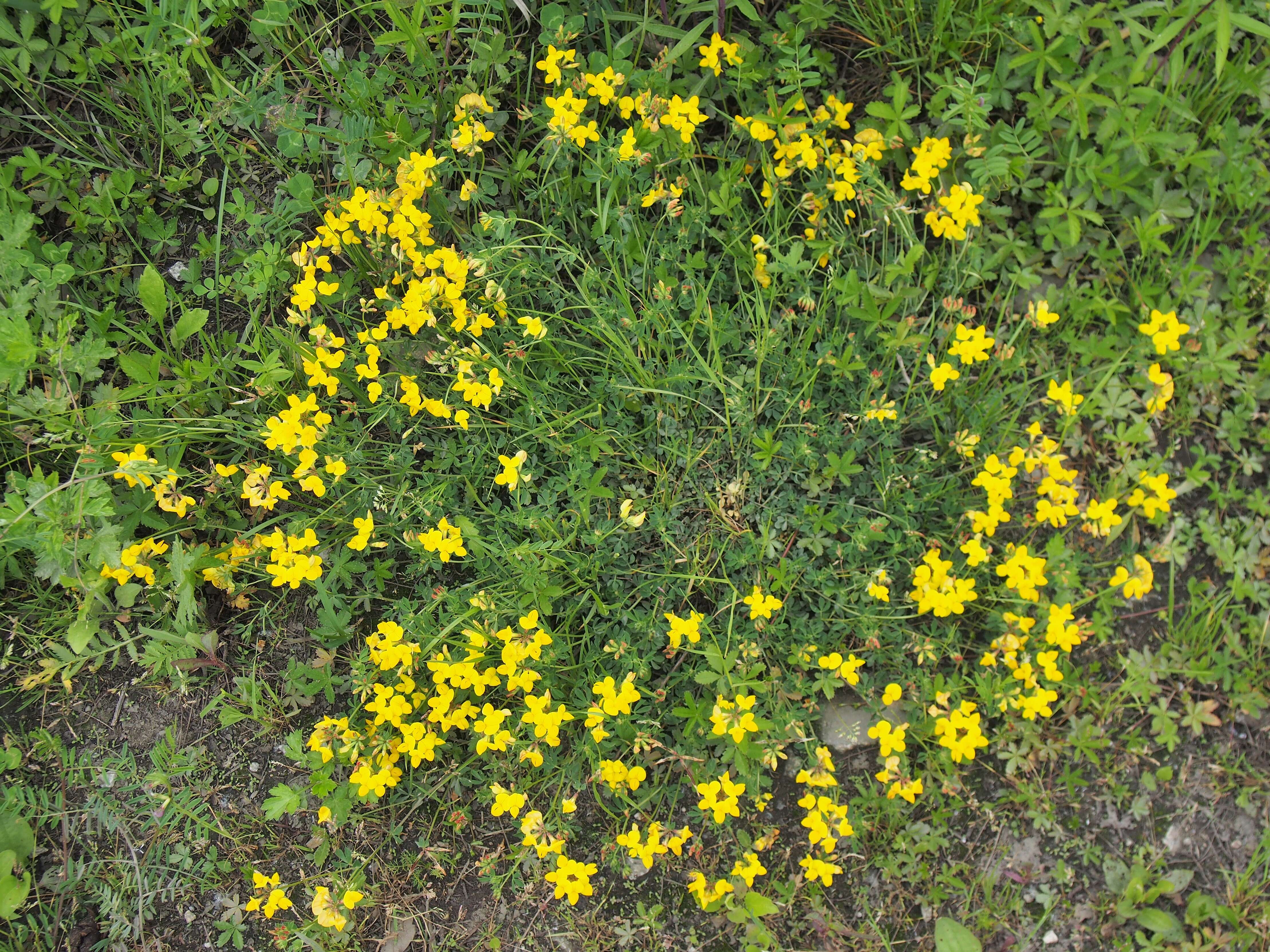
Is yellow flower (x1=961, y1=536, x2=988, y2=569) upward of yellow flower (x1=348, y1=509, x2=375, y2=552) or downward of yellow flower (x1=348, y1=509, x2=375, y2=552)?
upward

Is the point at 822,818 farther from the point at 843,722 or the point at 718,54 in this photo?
the point at 718,54

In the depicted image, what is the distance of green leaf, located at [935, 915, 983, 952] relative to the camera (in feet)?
9.49

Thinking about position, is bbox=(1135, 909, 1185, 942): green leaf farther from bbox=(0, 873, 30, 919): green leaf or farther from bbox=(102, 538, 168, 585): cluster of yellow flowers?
bbox=(0, 873, 30, 919): green leaf

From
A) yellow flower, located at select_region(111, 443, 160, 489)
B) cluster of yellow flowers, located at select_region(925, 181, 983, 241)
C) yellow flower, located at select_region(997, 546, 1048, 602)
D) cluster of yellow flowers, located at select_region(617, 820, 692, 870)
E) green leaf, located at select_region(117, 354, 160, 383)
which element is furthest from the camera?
green leaf, located at select_region(117, 354, 160, 383)

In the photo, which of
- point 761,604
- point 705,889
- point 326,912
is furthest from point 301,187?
point 705,889

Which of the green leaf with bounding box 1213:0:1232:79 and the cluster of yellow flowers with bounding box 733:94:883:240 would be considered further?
the cluster of yellow flowers with bounding box 733:94:883:240

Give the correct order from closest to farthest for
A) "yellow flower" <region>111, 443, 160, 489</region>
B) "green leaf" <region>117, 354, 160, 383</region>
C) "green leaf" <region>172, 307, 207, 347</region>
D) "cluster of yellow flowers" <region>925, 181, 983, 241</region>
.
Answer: "yellow flower" <region>111, 443, 160, 489</region>
"cluster of yellow flowers" <region>925, 181, 983, 241</region>
"green leaf" <region>117, 354, 160, 383</region>
"green leaf" <region>172, 307, 207, 347</region>

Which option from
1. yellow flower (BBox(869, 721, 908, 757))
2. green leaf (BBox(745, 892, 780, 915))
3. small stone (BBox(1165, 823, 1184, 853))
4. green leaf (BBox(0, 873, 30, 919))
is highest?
yellow flower (BBox(869, 721, 908, 757))

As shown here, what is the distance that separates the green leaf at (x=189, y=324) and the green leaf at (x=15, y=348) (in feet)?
1.46

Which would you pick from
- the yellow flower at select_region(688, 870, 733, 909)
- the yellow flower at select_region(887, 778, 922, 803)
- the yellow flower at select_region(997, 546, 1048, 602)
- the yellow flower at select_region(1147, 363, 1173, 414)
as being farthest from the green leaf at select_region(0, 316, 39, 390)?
the yellow flower at select_region(1147, 363, 1173, 414)

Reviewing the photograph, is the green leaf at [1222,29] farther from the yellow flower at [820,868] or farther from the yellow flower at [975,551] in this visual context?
the yellow flower at [820,868]

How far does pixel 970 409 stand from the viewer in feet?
10.1

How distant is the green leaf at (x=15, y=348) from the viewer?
9.09ft

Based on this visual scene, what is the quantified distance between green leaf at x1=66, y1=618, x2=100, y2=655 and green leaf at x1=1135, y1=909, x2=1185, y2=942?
373 centimetres
